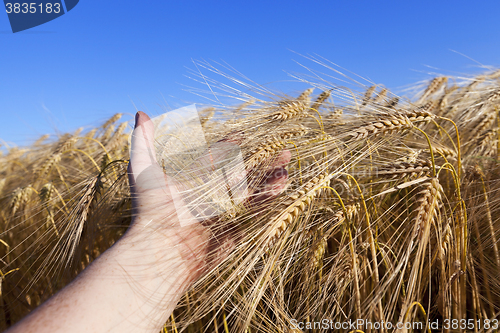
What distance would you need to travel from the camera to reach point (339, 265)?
3.48 ft

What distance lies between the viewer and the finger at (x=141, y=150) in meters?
1.10

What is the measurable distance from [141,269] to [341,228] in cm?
81

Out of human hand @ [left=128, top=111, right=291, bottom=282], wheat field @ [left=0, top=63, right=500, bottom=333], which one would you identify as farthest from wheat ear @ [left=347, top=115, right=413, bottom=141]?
human hand @ [left=128, top=111, right=291, bottom=282]

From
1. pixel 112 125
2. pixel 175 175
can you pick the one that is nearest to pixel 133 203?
pixel 175 175

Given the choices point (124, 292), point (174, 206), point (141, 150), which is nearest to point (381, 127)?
point (174, 206)

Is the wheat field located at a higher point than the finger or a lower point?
lower

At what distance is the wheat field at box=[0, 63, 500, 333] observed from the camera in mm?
915

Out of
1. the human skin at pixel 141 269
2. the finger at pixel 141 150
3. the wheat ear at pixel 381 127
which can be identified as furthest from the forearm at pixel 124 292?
the wheat ear at pixel 381 127

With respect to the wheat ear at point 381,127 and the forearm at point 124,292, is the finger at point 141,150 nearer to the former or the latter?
the forearm at point 124,292

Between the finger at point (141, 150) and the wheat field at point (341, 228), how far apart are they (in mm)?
147

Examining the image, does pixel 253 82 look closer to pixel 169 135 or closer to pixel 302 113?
pixel 302 113

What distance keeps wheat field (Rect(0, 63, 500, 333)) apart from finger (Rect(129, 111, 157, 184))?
5.8 inches

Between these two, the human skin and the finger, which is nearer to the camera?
the human skin

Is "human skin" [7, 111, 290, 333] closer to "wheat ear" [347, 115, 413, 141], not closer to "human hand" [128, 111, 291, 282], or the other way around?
"human hand" [128, 111, 291, 282]
